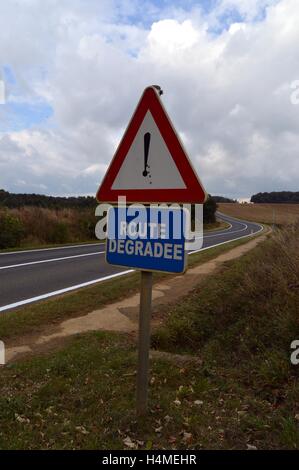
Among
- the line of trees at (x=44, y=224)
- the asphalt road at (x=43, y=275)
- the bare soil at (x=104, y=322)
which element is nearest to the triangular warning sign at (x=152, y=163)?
the bare soil at (x=104, y=322)

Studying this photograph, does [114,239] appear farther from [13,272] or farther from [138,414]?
[13,272]

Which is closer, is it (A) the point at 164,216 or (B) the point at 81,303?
(A) the point at 164,216

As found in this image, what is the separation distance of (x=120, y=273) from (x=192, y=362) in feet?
24.1

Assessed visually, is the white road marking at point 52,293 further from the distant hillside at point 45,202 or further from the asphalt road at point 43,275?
the distant hillside at point 45,202

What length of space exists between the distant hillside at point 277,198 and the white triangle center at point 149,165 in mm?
→ 111616


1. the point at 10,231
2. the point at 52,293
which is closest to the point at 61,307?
the point at 52,293

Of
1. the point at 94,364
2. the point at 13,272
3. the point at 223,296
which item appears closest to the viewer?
the point at 94,364

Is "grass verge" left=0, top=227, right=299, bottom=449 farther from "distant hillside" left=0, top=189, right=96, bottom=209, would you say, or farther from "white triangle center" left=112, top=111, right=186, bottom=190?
"distant hillside" left=0, top=189, right=96, bottom=209

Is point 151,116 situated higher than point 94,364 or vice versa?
point 151,116

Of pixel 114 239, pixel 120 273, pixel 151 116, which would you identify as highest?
pixel 151 116

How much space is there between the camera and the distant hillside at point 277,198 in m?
114

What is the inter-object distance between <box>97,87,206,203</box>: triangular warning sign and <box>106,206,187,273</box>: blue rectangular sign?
0.11 metres

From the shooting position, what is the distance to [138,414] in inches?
130
